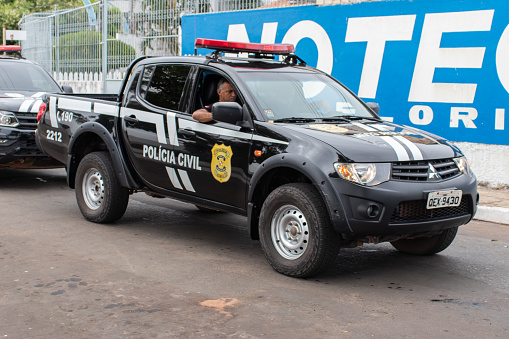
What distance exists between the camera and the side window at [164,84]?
6543 mm

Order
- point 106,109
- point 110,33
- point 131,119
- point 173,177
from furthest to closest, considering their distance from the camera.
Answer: point 110,33 → point 106,109 → point 131,119 → point 173,177

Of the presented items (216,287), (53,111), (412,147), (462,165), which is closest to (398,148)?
(412,147)

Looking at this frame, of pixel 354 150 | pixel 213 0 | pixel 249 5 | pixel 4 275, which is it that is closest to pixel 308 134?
pixel 354 150

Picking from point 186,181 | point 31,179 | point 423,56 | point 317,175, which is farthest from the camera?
point 423,56

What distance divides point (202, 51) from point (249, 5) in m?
Result: 1.61

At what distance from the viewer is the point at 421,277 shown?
5.55 meters

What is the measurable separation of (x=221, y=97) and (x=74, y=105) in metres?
2.18

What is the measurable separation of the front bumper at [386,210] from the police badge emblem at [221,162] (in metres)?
1.19

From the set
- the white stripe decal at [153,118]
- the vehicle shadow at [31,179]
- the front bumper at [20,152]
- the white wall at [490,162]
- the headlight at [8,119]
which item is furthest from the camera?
the white wall at [490,162]

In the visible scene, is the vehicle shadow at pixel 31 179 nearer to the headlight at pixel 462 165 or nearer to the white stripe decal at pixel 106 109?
the white stripe decal at pixel 106 109

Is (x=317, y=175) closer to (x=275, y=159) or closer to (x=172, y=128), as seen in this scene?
(x=275, y=159)

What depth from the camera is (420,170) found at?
5152 mm

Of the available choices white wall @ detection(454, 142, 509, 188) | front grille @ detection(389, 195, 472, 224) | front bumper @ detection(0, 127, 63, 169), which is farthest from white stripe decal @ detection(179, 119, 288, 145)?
white wall @ detection(454, 142, 509, 188)

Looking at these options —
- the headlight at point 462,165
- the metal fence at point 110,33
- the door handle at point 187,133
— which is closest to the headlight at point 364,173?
the headlight at point 462,165
